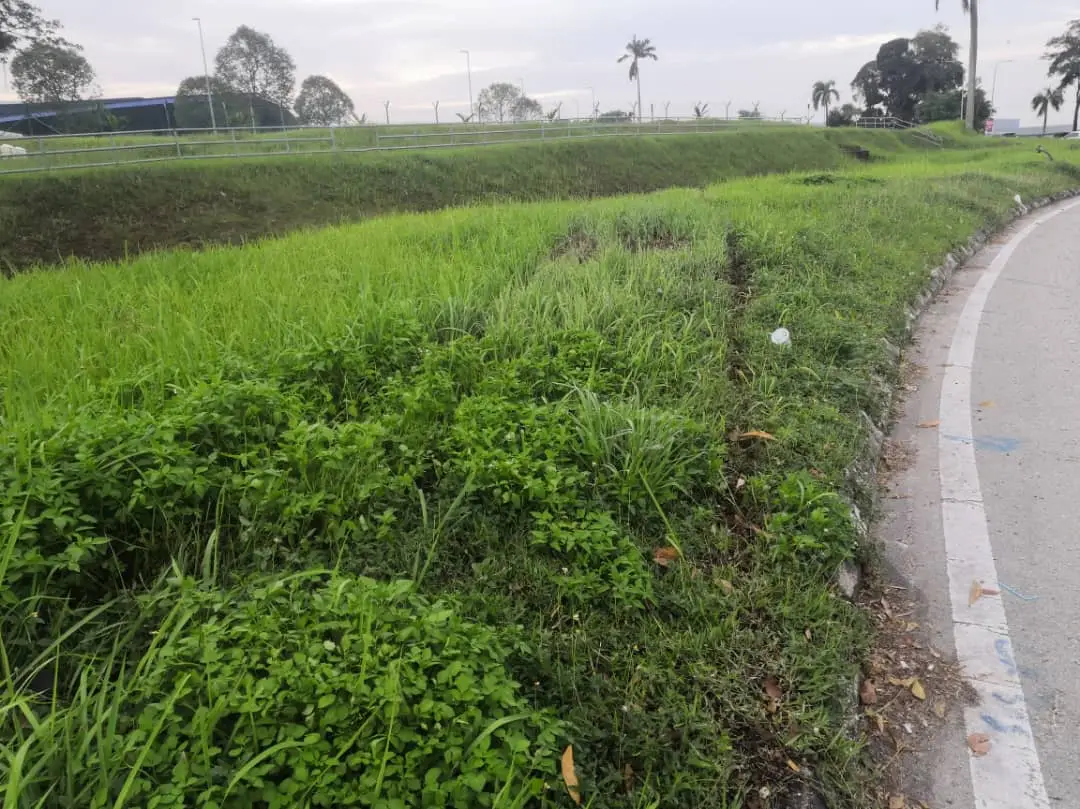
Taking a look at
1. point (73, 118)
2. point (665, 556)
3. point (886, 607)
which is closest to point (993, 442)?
point (886, 607)

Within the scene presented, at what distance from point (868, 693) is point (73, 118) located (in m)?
27.9

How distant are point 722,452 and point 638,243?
395 cm

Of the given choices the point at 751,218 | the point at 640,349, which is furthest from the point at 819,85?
the point at 640,349

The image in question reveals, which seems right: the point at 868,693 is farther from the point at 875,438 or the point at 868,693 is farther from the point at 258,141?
the point at 258,141

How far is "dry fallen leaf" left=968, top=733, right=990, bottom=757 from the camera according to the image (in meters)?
2.29

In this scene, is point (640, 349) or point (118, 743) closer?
point (118, 743)

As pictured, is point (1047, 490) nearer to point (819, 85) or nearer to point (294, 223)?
point (294, 223)

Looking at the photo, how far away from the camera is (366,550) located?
8.59 ft

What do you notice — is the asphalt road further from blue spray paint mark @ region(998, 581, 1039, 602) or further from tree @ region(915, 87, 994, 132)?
tree @ region(915, 87, 994, 132)

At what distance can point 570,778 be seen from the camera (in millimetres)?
1933

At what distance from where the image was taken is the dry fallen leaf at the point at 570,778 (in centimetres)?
191

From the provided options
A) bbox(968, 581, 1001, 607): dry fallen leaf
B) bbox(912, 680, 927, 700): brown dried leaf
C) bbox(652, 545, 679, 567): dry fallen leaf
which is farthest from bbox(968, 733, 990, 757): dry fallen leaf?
bbox(652, 545, 679, 567): dry fallen leaf

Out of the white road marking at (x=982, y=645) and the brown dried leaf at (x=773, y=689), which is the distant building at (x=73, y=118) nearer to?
the white road marking at (x=982, y=645)

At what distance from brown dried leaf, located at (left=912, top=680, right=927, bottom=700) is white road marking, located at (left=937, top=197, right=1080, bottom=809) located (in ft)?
0.45
